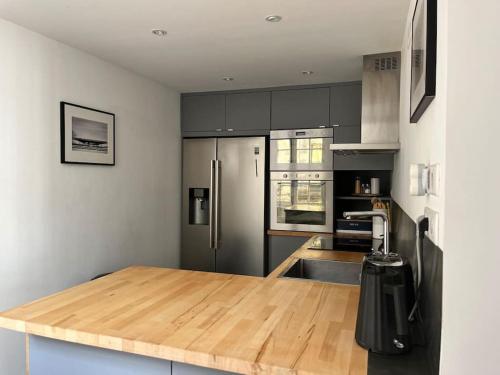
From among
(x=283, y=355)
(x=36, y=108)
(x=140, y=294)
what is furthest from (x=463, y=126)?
(x=36, y=108)

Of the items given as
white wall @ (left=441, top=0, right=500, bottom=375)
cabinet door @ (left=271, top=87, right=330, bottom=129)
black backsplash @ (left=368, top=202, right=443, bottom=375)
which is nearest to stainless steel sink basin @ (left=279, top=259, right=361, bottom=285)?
black backsplash @ (left=368, top=202, right=443, bottom=375)

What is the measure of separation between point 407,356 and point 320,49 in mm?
2360

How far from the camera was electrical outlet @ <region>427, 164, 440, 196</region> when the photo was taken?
40.4 inches

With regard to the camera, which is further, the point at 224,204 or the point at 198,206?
the point at 198,206

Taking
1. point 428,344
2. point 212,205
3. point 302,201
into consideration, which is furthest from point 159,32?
point 428,344

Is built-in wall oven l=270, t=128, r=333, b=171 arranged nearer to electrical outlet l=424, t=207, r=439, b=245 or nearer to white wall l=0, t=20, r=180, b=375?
white wall l=0, t=20, r=180, b=375

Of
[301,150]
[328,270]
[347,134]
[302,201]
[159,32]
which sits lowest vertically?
[328,270]

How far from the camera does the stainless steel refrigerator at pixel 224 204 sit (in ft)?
13.4

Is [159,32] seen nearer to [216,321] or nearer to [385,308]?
[216,321]

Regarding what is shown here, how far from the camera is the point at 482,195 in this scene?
2.94 ft

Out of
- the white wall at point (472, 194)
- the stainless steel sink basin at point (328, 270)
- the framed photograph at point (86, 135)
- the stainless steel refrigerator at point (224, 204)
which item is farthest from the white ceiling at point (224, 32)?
the stainless steel sink basin at point (328, 270)

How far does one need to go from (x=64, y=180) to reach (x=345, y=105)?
103 inches

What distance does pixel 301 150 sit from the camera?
3953 millimetres

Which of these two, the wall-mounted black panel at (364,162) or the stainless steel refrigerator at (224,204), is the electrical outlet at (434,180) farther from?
the stainless steel refrigerator at (224,204)
